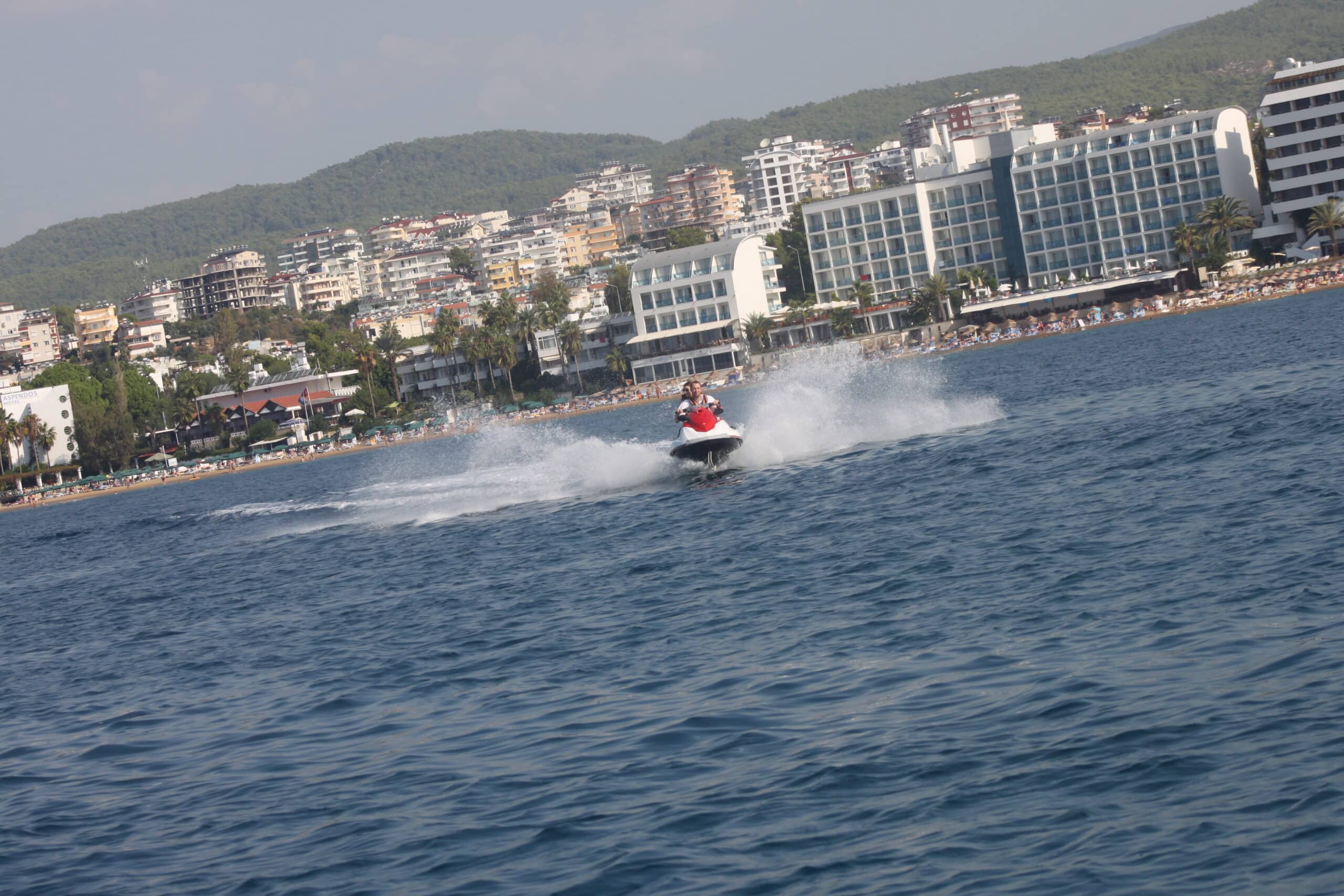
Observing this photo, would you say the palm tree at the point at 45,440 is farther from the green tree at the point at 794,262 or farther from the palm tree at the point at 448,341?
the green tree at the point at 794,262

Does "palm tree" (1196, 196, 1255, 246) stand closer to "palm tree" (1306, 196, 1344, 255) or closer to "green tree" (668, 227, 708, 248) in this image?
"palm tree" (1306, 196, 1344, 255)

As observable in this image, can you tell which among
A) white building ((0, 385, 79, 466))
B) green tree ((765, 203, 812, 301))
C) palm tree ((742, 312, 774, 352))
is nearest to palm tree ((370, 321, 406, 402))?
white building ((0, 385, 79, 466))

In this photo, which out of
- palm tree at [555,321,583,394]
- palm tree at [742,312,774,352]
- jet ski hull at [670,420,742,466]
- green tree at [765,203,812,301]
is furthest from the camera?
green tree at [765,203,812,301]

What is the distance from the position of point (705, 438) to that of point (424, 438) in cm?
7713

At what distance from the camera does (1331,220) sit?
90812mm

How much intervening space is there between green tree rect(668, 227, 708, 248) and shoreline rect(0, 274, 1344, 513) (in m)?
65.7

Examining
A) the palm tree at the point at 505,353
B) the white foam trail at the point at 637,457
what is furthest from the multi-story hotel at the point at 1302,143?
the palm tree at the point at 505,353

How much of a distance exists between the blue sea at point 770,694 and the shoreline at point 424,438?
198 ft

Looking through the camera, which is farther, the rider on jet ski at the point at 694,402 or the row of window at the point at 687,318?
the row of window at the point at 687,318

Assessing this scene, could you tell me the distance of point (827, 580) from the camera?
20.2 metres

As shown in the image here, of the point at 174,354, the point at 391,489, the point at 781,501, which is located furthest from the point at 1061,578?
the point at 174,354

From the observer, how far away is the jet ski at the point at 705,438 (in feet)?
113

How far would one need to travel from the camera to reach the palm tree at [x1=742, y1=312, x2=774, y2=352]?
4301 inches

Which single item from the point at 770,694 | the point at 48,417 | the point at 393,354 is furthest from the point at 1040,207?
the point at 770,694
